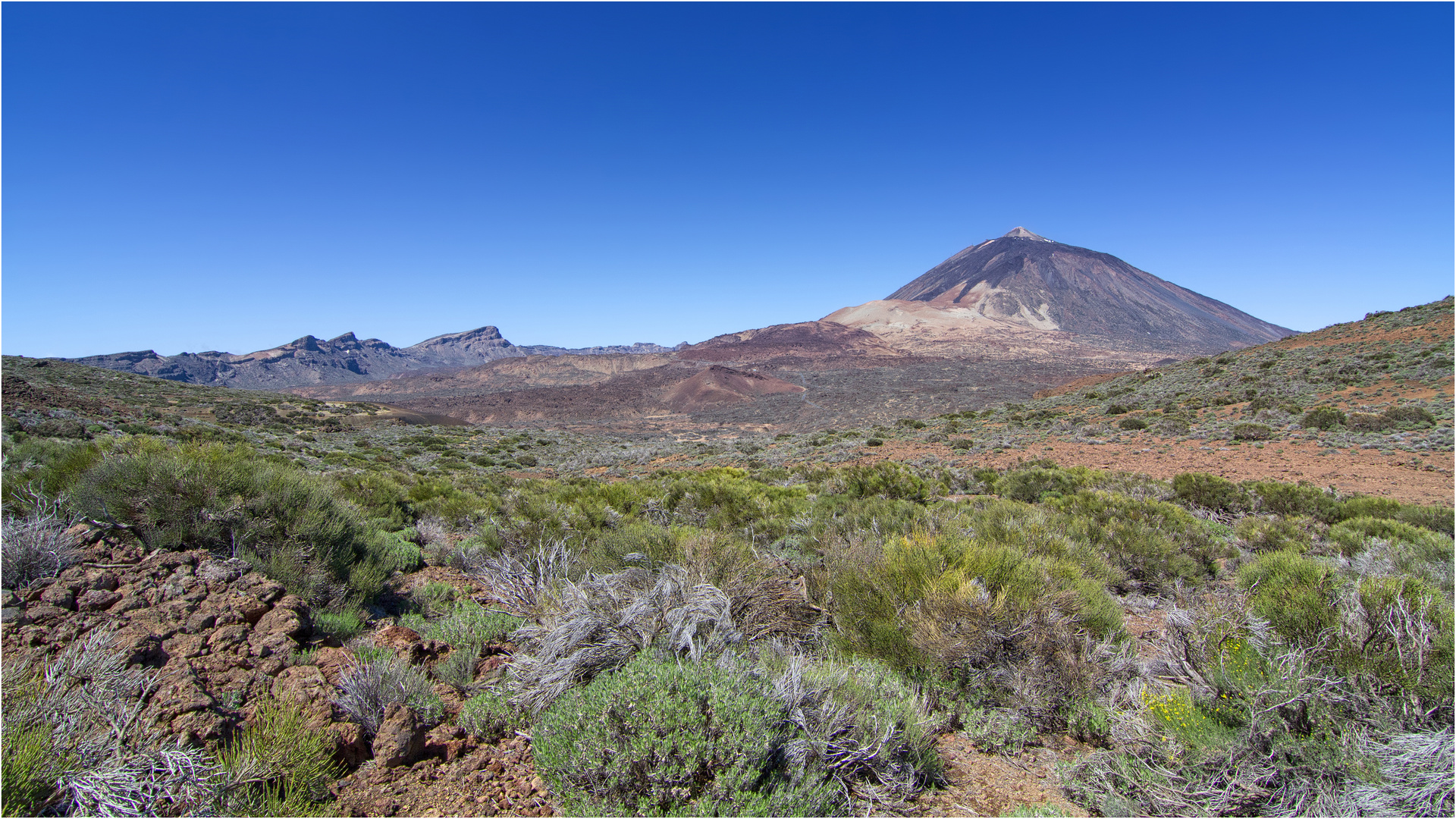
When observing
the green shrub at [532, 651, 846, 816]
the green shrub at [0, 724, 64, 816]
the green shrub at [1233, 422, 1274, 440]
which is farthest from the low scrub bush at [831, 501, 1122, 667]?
the green shrub at [1233, 422, 1274, 440]

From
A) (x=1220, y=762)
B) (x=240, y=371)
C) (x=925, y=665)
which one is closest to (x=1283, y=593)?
(x=1220, y=762)

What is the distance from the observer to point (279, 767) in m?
1.97

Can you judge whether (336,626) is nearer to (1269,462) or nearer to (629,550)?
(629,550)

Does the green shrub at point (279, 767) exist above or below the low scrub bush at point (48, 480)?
below

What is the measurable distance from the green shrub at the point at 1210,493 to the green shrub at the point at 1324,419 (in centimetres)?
1128

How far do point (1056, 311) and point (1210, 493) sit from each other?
398ft

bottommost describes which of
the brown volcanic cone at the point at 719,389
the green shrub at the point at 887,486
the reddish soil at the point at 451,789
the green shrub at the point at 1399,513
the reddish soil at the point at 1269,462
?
the reddish soil at the point at 1269,462

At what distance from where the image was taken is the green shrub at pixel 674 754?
76.8 inches

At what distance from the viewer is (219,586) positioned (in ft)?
9.57

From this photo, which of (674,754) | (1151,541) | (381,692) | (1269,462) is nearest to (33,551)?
(381,692)

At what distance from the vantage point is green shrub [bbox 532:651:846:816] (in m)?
1.95

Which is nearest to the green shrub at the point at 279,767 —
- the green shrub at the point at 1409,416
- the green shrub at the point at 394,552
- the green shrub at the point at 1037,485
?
the green shrub at the point at 394,552

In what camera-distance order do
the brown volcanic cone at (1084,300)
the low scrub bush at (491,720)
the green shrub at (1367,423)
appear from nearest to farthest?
the low scrub bush at (491,720)
the green shrub at (1367,423)
the brown volcanic cone at (1084,300)

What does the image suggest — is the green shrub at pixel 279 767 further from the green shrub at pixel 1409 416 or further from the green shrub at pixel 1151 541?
the green shrub at pixel 1409 416
